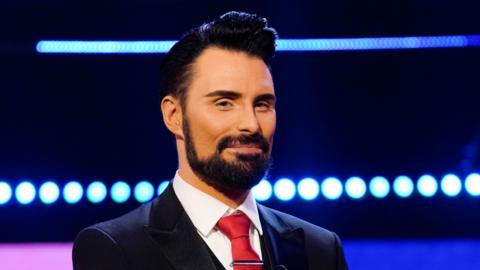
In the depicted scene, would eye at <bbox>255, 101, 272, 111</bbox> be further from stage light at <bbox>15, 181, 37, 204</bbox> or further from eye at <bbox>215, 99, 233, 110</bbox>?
stage light at <bbox>15, 181, 37, 204</bbox>

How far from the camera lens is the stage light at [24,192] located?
2879 millimetres

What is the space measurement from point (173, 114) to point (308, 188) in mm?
1093

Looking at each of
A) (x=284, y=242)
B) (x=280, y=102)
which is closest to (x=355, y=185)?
(x=280, y=102)

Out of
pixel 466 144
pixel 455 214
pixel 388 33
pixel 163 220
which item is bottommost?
pixel 163 220

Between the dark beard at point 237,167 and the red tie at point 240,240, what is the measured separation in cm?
7

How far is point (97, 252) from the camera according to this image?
5.77 feet

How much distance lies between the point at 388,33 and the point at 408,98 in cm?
22

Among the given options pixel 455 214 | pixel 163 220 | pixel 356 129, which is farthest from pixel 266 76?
pixel 455 214

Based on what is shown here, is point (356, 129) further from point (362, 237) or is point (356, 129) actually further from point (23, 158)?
point (23, 158)

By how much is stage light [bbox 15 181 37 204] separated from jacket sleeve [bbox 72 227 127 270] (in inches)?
44.5

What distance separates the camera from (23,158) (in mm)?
2869

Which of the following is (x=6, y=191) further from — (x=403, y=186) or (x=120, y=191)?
(x=403, y=186)

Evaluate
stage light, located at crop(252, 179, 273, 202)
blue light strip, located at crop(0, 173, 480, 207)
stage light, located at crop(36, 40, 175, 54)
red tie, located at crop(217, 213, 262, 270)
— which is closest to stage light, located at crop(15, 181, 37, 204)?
blue light strip, located at crop(0, 173, 480, 207)

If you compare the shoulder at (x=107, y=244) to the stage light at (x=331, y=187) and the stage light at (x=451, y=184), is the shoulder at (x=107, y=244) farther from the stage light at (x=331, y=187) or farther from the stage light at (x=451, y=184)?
the stage light at (x=451, y=184)
